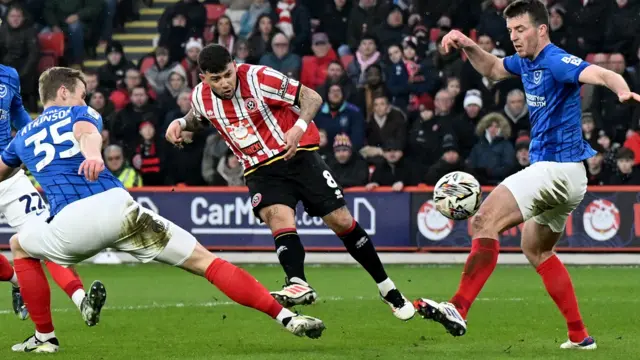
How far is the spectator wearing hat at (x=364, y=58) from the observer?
19516 mm

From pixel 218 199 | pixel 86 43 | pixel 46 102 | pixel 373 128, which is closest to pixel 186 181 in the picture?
pixel 218 199

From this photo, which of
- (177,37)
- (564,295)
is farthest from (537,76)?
(177,37)

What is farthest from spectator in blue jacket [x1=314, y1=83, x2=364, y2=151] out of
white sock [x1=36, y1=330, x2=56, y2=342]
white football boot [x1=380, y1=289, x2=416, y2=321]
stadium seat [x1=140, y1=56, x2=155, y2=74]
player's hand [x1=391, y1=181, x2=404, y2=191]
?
white sock [x1=36, y1=330, x2=56, y2=342]

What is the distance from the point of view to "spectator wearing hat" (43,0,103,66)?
23000mm

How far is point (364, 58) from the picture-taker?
19672 mm

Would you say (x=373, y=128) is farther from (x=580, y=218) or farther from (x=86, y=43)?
(x=86, y=43)

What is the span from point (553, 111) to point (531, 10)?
703 mm

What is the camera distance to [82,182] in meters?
8.12

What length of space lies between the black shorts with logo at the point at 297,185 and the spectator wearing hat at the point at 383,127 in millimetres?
7960

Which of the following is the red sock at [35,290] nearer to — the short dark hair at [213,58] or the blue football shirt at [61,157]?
the blue football shirt at [61,157]

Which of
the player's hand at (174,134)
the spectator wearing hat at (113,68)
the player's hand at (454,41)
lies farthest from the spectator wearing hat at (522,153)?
Result: the player's hand at (454,41)

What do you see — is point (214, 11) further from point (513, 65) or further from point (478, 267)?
point (478, 267)

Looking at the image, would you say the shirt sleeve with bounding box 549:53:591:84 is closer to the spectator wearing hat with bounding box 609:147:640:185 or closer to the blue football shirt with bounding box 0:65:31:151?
the blue football shirt with bounding box 0:65:31:151

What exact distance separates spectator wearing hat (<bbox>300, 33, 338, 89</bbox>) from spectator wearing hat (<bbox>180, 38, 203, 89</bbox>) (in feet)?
6.67
